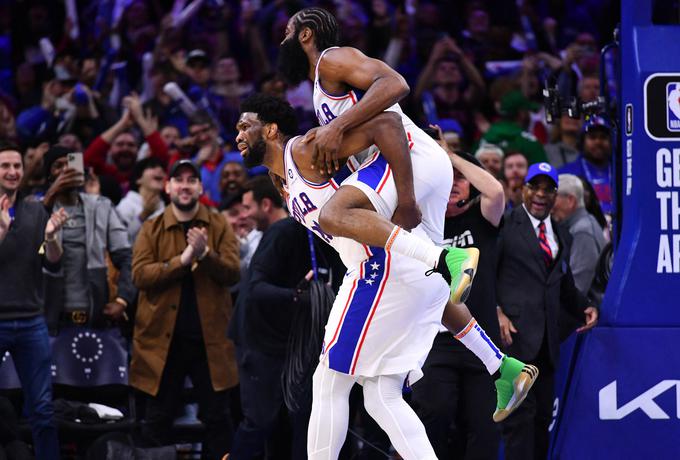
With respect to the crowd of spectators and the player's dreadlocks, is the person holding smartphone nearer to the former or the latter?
the crowd of spectators

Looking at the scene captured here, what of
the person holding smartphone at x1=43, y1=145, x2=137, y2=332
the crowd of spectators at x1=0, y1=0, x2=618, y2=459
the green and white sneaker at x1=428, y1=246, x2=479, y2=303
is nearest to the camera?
the green and white sneaker at x1=428, y1=246, x2=479, y2=303

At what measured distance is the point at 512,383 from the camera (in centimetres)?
587

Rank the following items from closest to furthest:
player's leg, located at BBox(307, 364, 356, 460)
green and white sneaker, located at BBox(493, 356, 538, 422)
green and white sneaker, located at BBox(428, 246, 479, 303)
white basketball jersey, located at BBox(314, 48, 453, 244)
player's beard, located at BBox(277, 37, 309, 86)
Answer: green and white sneaker, located at BBox(428, 246, 479, 303) → player's leg, located at BBox(307, 364, 356, 460) → white basketball jersey, located at BBox(314, 48, 453, 244) → player's beard, located at BBox(277, 37, 309, 86) → green and white sneaker, located at BBox(493, 356, 538, 422)

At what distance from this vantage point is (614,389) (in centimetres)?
709

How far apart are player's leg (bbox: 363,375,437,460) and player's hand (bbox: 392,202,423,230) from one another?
0.71 meters

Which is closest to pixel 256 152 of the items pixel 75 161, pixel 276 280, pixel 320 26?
pixel 320 26

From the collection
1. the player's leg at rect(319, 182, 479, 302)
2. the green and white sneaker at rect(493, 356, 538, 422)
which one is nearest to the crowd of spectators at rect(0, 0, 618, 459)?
the green and white sneaker at rect(493, 356, 538, 422)

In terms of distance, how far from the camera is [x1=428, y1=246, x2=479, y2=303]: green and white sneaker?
514cm

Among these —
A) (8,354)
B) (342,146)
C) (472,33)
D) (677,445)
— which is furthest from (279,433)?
(472,33)

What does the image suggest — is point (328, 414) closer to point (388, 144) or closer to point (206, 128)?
point (388, 144)

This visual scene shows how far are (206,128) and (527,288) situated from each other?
4310 mm

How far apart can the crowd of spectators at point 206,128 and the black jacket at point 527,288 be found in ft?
0.53

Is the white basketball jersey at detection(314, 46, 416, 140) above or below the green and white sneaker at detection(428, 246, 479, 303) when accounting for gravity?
above

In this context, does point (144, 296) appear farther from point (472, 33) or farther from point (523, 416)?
point (472, 33)
